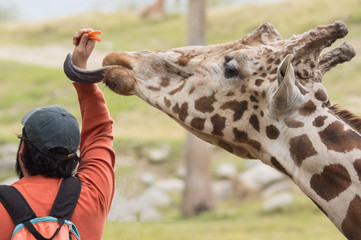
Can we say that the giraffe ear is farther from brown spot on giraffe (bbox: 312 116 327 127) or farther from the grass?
the grass

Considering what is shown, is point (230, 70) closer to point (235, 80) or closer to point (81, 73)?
point (235, 80)

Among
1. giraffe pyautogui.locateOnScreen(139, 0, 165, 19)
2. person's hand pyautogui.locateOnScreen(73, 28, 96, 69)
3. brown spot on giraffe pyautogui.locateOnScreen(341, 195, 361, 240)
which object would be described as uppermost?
person's hand pyautogui.locateOnScreen(73, 28, 96, 69)

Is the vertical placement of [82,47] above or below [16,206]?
above

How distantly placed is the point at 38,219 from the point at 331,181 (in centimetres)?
121

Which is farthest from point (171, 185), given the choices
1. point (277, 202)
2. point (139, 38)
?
point (139, 38)

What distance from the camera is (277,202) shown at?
38.4 ft

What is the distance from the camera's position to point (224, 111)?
287cm

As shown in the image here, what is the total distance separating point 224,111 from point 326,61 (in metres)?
0.54

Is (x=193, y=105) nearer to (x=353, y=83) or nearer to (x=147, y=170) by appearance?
(x=147, y=170)

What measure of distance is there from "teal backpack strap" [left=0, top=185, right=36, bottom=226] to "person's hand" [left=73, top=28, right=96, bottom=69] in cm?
78

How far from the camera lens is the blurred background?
968cm

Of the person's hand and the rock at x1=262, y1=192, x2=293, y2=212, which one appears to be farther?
the rock at x1=262, y1=192, x2=293, y2=212

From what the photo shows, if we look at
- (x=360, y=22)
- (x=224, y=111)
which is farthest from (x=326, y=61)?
(x=360, y=22)

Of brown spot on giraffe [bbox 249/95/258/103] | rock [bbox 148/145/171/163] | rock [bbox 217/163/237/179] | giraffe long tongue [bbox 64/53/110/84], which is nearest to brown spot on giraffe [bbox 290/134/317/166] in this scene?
brown spot on giraffe [bbox 249/95/258/103]
